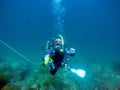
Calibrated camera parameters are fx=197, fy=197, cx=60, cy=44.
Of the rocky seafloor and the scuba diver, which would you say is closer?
the scuba diver

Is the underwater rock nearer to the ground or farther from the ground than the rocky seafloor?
nearer to the ground

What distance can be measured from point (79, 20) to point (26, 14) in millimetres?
33325

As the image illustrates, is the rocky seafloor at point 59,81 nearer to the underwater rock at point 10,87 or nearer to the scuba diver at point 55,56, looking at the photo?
the underwater rock at point 10,87

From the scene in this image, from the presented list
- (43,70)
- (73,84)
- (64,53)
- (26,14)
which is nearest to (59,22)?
(43,70)

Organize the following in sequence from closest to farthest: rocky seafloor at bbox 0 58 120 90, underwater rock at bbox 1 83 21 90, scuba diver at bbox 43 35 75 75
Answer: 1. scuba diver at bbox 43 35 75 75
2. underwater rock at bbox 1 83 21 90
3. rocky seafloor at bbox 0 58 120 90

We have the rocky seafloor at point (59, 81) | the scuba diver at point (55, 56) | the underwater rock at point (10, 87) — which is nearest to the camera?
the scuba diver at point (55, 56)

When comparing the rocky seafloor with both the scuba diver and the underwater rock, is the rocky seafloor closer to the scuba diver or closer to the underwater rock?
the underwater rock

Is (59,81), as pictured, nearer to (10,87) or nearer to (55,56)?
(10,87)

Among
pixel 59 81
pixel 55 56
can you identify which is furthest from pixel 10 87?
pixel 55 56

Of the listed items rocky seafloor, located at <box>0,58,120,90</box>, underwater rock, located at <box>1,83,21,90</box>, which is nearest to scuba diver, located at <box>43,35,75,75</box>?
rocky seafloor, located at <box>0,58,120,90</box>

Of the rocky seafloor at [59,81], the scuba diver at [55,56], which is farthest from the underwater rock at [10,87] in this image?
the scuba diver at [55,56]

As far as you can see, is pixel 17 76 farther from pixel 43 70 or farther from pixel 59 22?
pixel 59 22

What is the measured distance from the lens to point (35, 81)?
359 inches

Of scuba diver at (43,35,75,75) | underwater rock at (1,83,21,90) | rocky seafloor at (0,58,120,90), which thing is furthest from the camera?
rocky seafloor at (0,58,120,90)
